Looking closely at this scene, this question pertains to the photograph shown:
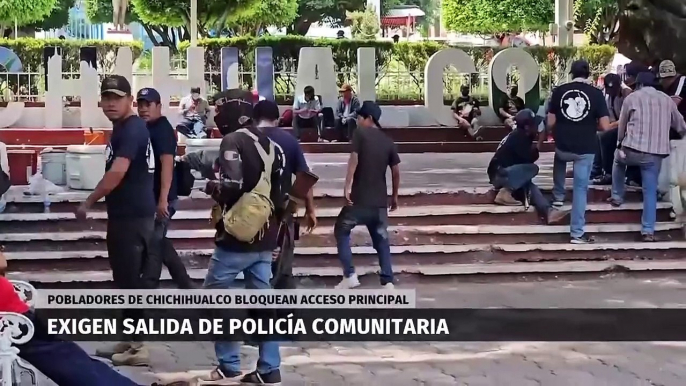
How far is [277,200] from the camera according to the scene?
17.2 feet

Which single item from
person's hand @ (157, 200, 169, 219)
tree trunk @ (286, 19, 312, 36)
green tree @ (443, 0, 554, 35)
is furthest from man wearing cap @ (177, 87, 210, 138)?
tree trunk @ (286, 19, 312, 36)

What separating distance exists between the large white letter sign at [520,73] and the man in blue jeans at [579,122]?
711 cm

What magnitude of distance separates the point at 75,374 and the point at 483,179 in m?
7.32

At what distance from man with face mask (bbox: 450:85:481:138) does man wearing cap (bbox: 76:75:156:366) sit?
10406 millimetres

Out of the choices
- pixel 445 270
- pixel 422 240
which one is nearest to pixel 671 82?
pixel 422 240

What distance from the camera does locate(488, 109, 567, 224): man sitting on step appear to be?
876 cm

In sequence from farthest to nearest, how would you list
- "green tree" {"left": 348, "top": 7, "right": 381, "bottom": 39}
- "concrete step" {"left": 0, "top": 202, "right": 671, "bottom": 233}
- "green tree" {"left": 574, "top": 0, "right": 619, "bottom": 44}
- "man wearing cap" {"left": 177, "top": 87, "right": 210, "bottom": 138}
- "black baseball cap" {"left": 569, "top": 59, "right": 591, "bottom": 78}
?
1. "green tree" {"left": 348, "top": 7, "right": 381, "bottom": 39}
2. "green tree" {"left": 574, "top": 0, "right": 619, "bottom": 44}
3. "man wearing cap" {"left": 177, "top": 87, "right": 210, "bottom": 138}
4. "concrete step" {"left": 0, "top": 202, "right": 671, "bottom": 233}
5. "black baseball cap" {"left": 569, "top": 59, "right": 591, "bottom": 78}

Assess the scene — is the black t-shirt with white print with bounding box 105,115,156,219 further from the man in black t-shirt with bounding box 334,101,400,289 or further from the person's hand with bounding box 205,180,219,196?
the man in black t-shirt with bounding box 334,101,400,289

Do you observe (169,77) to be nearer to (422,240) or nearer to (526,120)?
(422,240)

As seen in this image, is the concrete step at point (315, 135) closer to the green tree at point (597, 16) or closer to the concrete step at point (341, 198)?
the concrete step at point (341, 198)

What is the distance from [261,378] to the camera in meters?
5.14

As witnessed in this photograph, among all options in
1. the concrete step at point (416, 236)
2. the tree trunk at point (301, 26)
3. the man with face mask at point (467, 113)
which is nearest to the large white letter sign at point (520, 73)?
the man with face mask at point (467, 113)

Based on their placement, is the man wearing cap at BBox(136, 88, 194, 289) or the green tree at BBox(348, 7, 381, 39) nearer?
the man wearing cap at BBox(136, 88, 194, 289)

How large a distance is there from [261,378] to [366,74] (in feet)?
33.6
